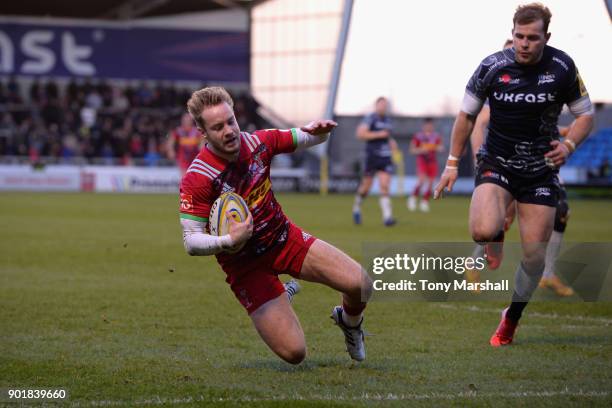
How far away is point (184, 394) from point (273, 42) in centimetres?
4952

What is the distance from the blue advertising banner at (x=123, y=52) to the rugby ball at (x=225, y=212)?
43.6m

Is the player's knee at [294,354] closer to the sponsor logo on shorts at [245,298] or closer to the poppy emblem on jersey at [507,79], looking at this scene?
the sponsor logo on shorts at [245,298]

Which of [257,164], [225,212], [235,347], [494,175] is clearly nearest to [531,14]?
[494,175]

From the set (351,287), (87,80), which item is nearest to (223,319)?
(351,287)

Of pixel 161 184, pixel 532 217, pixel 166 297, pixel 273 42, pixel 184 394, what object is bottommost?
pixel 161 184

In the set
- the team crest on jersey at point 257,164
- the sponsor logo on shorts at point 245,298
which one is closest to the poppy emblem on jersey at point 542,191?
the team crest on jersey at point 257,164

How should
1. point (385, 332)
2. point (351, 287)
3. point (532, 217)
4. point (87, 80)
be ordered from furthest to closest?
point (87, 80) → point (385, 332) → point (532, 217) → point (351, 287)

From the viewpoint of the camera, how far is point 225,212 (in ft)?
19.2

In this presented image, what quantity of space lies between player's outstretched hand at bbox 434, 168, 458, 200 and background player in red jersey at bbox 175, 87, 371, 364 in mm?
1044

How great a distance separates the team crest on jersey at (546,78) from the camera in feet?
23.3

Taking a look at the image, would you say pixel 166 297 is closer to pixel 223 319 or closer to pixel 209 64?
pixel 223 319

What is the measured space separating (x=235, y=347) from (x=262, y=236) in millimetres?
1220

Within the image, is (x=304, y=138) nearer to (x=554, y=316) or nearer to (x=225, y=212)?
(x=225, y=212)

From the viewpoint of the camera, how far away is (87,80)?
47188 millimetres
